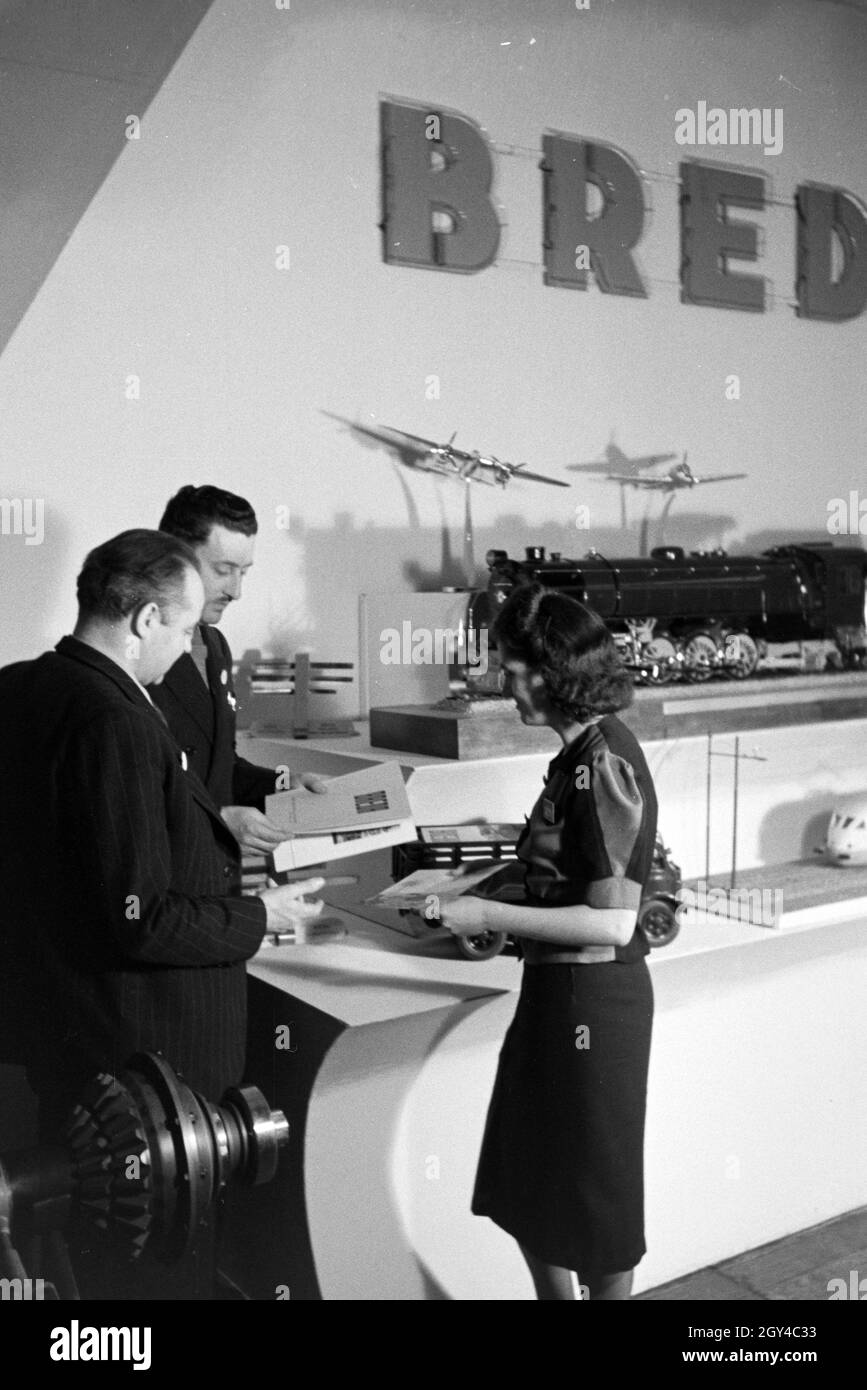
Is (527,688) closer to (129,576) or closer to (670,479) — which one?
(129,576)

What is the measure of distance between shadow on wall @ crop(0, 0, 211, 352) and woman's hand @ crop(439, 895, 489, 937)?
1.20m

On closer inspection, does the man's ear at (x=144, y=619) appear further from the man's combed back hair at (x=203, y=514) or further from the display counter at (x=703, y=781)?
the display counter at (x=703, y=781)

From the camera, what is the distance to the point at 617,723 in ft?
6.15

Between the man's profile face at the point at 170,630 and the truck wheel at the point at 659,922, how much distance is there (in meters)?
1.07

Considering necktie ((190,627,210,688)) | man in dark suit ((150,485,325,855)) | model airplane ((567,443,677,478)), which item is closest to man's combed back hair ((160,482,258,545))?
man in dark suit ((150,485,325,855))

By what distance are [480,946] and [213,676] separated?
2.18 ft

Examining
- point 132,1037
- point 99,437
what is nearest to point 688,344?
point 99,437

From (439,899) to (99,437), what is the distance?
1.08 m

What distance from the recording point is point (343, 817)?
2084mm

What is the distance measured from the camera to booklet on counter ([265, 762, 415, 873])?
2.06m

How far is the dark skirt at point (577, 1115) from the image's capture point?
6.15 ft

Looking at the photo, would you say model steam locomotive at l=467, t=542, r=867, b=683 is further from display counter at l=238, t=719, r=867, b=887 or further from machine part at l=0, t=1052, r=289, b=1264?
machine part at l=0, t=1052, r=289, b=1264

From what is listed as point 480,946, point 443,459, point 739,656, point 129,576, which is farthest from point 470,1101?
point 443,459
